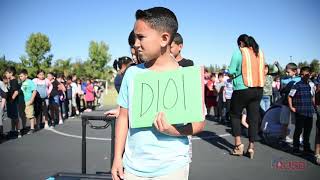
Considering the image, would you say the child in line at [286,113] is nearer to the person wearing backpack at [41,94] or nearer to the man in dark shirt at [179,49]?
the man in dark shirt at [179,49]

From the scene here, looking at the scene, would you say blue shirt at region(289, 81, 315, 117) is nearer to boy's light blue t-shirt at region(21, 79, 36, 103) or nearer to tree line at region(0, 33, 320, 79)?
boy's light blue t-shirt at region(21, 79, 36, 103)

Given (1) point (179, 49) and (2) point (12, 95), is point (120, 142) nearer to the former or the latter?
(1) point (179, 49)

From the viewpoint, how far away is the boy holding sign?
72.9 inches

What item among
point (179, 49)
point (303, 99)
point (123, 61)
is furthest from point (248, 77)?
point (123, 61)

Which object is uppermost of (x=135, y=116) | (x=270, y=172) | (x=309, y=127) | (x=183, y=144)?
(x=135, y=116)

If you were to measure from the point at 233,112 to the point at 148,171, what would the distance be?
14.1 ft

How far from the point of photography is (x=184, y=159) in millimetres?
1955

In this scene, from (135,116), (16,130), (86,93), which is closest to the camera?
(135,116)

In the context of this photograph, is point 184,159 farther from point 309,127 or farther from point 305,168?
point 309,127

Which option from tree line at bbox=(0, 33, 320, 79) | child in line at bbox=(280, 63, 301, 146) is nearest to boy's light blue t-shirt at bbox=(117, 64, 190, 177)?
child in line at bbox=(280, 63, 301, 146)

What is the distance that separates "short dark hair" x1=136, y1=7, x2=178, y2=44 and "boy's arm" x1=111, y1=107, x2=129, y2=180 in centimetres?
53

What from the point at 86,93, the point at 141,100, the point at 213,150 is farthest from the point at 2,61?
the point at 141,100

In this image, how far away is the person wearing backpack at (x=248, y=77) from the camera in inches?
223

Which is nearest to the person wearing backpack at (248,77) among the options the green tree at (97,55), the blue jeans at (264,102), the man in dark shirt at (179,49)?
the man in dark shirt at (179,49)
